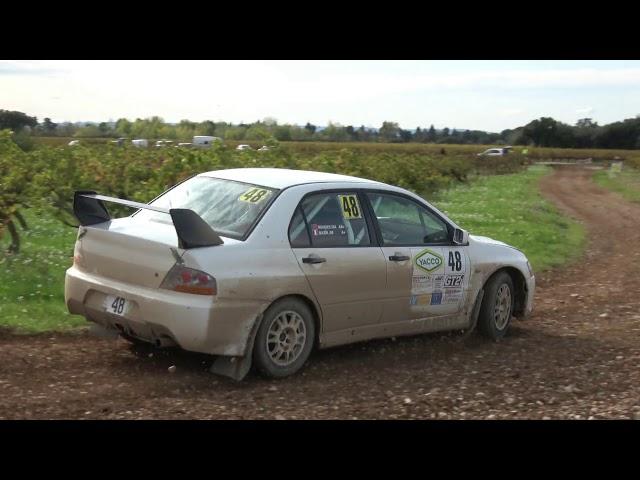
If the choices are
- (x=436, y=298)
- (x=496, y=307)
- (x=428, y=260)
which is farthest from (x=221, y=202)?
(x=496, y=307)

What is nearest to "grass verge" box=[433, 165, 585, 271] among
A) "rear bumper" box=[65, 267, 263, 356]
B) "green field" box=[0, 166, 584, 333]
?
"green field" box=[0, 166, 584, 333]

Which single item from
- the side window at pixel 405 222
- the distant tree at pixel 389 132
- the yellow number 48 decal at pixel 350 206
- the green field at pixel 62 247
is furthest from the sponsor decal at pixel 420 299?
the distant tree at pixel 389 132

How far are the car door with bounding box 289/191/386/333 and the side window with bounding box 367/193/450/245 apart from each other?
22 cm

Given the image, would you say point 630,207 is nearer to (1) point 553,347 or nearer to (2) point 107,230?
(1) point 553,347

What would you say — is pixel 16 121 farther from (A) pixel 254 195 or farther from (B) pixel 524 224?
(B) pixel 524 224

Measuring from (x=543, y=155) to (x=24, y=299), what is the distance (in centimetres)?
9001

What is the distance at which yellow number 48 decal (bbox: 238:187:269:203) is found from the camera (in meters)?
7.13

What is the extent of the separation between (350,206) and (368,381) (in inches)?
60.7

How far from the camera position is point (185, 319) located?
629cm

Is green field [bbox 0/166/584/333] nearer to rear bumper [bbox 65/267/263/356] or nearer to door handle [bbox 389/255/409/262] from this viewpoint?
rear bumper [bbox 65/267/263/356]

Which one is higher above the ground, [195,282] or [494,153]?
[195,282]

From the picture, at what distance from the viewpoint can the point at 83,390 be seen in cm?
637

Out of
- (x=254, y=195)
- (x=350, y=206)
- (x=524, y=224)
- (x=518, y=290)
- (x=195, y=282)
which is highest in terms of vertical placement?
(x=254, y=195)

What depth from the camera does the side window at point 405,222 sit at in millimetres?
7801
